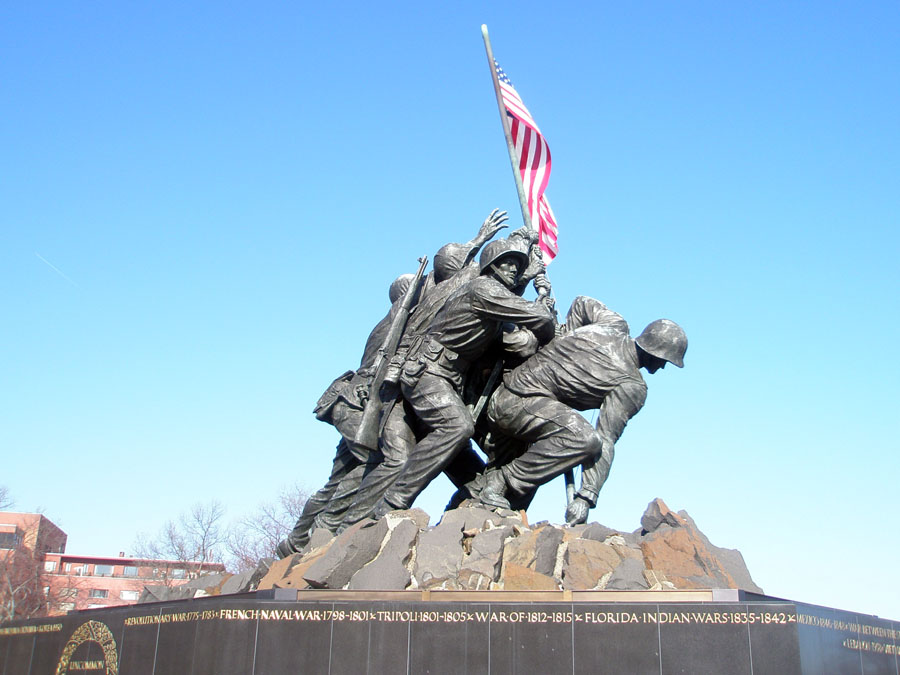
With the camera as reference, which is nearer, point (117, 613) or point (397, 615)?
point (397, 615)

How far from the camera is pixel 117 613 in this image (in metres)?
7.70

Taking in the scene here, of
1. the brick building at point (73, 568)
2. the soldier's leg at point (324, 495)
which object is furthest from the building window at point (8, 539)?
the soldier's leg at point (324, 495)

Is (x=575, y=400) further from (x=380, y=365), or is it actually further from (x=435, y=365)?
(x=380, y=365)

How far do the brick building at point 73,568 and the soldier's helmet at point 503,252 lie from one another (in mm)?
31336

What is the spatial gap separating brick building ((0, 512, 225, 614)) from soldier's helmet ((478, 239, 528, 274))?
103 ft

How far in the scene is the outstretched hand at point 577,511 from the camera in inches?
333

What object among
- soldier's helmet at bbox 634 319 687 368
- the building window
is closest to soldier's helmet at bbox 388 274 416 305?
soldier's helmet at bbox 634 319 687 368

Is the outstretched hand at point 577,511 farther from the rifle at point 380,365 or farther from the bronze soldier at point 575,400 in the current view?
the rifle at point 380,365

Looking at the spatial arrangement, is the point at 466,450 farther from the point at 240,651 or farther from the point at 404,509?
the point at 240,651

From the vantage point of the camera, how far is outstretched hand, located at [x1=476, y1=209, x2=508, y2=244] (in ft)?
33.7

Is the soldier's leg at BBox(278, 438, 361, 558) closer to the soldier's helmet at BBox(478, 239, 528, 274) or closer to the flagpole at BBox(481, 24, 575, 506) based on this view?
the soldier's helmet at BBox(478, 239, 528, 274)

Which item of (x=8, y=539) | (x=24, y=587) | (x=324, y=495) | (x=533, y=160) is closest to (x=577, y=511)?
(x=324, y=495)

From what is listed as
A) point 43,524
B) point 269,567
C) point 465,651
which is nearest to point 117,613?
point 269,567

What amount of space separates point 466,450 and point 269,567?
7.19ft
